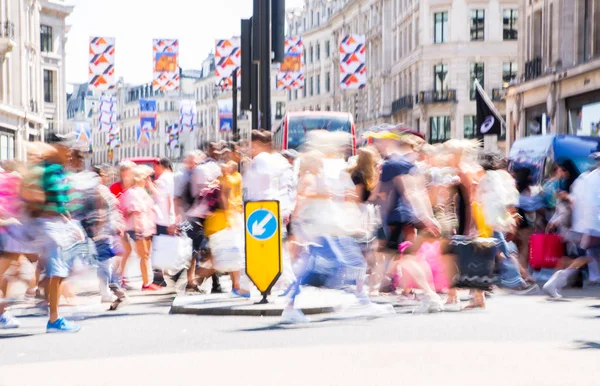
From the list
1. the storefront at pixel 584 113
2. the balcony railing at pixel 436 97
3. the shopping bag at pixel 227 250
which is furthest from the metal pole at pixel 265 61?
the balcony railing at pixel 436 97

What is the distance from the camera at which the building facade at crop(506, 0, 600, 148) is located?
31672 millimetres

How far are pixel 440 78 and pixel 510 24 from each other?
196 inches

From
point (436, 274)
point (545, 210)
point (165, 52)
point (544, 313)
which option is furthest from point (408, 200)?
point (165, 52)

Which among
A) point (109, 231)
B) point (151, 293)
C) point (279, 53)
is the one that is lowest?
point (151, 293)

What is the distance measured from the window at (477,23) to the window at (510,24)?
1309 millimetres

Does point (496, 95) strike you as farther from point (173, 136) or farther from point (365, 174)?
point (365, 174)

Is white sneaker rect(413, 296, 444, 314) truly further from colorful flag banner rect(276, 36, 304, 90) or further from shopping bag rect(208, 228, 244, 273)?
colorful flag banner rect(276, 36, 304, 90)

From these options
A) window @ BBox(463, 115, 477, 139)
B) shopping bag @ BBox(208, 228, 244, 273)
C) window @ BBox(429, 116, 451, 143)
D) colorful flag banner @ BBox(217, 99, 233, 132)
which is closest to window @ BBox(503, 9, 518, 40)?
window @ BBox(463, 115, 477, 139)

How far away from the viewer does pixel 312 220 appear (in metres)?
10.6

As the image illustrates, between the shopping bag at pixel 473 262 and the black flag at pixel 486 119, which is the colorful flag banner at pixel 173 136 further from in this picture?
the shopping bag at pixel 473 262

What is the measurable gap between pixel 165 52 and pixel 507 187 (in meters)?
27.2

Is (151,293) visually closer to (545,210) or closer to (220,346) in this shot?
(220,346)

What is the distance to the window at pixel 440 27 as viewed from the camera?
203 feet

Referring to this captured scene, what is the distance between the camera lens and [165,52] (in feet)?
128
